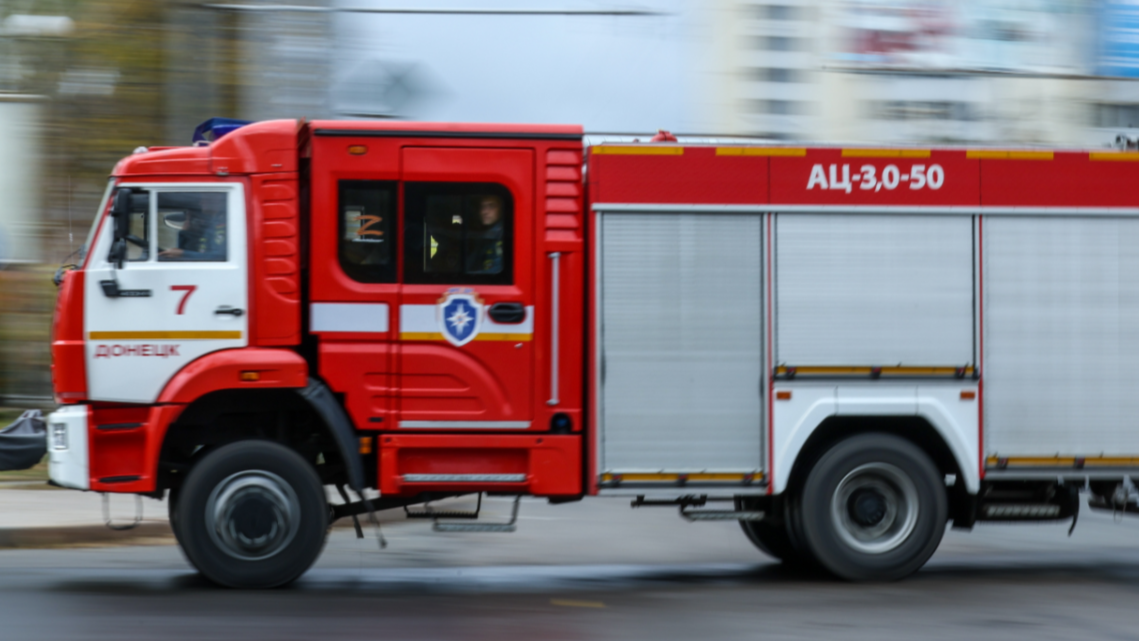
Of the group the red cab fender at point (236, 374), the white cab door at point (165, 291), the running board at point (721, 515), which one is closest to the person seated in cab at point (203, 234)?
the white cab door at point (165, 291)

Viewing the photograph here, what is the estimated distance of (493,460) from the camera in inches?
272

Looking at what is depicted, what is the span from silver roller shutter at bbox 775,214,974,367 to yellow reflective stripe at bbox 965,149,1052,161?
1.44 feet

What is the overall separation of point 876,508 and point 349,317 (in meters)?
3.42

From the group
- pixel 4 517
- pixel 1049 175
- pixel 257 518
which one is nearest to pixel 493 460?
pixel 257 518

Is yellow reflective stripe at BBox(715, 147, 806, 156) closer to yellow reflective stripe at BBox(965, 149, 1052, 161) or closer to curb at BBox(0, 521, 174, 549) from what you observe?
yellow reflective stripe at BBox(965, 149, 1052, 161)

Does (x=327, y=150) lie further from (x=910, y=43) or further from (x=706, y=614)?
(x=910, y=43)

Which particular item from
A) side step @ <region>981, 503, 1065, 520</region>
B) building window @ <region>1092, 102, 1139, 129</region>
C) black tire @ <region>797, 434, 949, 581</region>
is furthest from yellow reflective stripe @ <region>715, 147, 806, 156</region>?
building window @ <region>1092, 102, 1139, 129</region>

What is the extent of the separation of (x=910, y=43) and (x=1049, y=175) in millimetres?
8309

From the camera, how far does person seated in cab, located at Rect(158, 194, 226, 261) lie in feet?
22.1

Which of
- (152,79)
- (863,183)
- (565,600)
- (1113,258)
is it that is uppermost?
(152,79)

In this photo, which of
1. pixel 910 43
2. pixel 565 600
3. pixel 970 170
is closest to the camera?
pixel 565 600

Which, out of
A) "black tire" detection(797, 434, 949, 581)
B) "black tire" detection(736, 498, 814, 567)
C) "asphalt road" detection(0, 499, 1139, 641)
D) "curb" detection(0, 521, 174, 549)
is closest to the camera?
"asphalt road" detection(0, 499, 1139, 641)

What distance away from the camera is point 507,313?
682cm

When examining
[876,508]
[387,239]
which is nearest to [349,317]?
[387,239]
